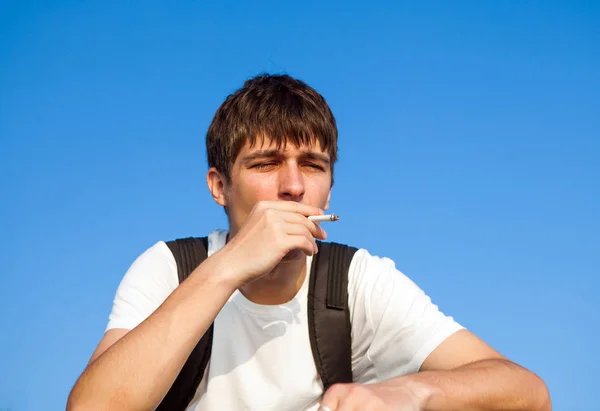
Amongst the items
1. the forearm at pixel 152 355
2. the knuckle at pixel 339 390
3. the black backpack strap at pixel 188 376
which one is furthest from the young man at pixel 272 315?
the knuckle at pixel 339 390

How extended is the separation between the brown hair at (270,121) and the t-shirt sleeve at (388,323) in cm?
135

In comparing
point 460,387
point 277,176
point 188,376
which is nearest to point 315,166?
point 277,176

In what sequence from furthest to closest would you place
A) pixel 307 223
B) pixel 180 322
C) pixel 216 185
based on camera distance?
pixel 216 185, pixel 307 223, pixel 180 322

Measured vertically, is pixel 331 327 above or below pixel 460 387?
above

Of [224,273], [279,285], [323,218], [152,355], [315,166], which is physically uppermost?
[315,166]

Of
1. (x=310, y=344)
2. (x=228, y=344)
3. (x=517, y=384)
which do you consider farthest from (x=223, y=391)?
(x=517, y=384)

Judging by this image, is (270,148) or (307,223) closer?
(307,223)

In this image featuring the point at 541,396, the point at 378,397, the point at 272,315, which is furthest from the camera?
the point at 272,315

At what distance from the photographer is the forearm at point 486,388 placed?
15.4 ft

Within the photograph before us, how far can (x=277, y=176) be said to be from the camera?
575 cm

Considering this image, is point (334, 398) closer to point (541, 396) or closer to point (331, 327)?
point (331, 327)

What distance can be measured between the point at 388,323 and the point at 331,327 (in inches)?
20.5

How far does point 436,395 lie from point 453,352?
30.6 inches

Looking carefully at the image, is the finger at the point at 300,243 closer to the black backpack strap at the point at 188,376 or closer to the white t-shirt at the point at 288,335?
the white t-shirt at the point at 288,335
